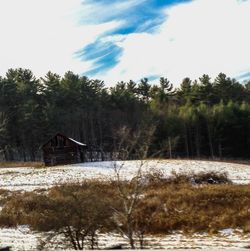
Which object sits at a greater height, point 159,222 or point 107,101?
point 107,101

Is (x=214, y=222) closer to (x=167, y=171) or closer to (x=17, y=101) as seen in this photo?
(x=167, y=171)

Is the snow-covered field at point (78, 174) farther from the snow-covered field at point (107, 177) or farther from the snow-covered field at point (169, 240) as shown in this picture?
the snow-covered field at point (169, 240)

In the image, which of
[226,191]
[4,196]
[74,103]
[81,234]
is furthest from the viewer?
[74,103]

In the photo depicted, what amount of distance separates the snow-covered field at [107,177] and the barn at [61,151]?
25.9ft

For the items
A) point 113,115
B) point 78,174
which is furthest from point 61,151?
point 113,115

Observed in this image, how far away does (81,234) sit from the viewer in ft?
52.0

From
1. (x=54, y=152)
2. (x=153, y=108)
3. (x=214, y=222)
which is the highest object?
(x=153, y=108)

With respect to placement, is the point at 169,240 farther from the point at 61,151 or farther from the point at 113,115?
the point at 113,115

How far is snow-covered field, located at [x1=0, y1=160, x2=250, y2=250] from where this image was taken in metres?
17.8

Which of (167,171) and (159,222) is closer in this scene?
(159,222)

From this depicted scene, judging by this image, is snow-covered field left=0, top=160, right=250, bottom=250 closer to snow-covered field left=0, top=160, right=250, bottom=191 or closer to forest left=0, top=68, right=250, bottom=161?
snow-covered field left=0, top=160, right=250, bottom=191

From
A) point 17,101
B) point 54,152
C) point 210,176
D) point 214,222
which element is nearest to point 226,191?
point 214,222

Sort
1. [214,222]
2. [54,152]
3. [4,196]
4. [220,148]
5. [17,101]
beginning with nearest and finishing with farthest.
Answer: [214,222] < [4,196] < [54,152] < [220,148] < [17,101]

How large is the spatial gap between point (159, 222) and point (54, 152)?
3350cm
